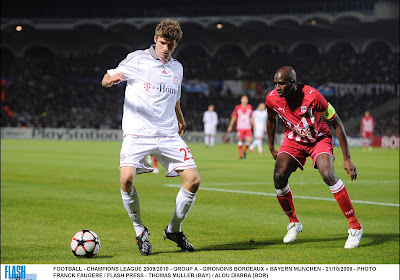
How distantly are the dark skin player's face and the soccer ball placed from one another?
2.66m

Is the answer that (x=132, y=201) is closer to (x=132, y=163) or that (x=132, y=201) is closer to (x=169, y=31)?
(x=132, y=163)

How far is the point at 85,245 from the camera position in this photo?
295 inches

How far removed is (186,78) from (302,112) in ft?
175

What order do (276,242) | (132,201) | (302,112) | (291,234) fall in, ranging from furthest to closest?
(276,242) < (291,234) < (302,112) < (132,201)

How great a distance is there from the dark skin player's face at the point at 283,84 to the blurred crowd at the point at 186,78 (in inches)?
1687

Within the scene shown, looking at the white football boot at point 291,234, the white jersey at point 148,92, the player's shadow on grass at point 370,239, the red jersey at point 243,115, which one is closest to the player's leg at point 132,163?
the white jersey at point 148,92

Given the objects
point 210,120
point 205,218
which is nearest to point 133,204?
point 205,218

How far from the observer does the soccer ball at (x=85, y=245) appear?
750 centimetres

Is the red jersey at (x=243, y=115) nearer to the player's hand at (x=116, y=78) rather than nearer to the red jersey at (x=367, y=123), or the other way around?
the red jersey at (x=367, y=123)

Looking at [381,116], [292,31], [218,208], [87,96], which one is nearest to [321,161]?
[218,208]

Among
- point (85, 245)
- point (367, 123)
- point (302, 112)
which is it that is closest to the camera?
point (85, 245)

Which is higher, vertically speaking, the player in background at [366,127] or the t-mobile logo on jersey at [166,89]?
the t-mobile logo on jersey at [166,89]

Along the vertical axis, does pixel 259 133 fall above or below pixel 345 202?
below

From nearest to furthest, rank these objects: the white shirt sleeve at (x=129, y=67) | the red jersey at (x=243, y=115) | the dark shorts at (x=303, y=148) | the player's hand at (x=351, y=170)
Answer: the white shirt sleeve at (x=129, y=67)
the player's hand at (x=351, y=170)
the dark shorts at (x=303, y=148)
the red jersey at (x=243, y=115)
